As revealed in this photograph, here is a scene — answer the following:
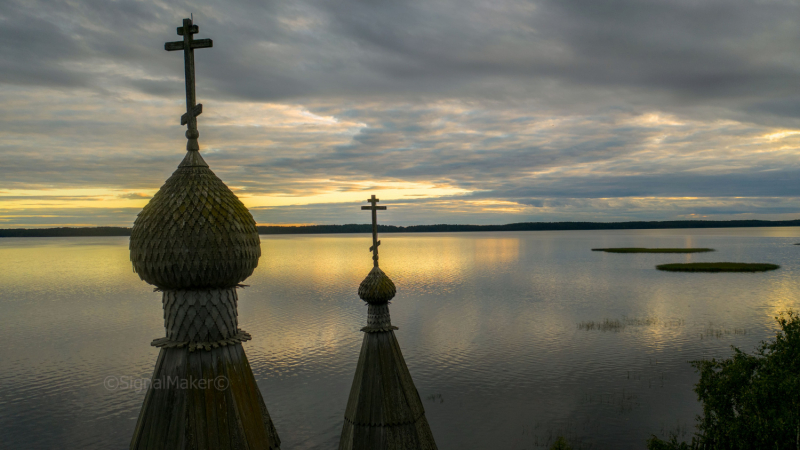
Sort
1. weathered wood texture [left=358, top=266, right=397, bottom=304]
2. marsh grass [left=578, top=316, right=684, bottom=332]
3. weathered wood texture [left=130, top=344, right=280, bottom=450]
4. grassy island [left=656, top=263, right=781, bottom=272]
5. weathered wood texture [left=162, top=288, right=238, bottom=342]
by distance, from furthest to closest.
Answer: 1. grassy island [left=656, top=263, right=781, bottom=272]
2. marsh grass [left=578, top=316, right=684, bottom=332]
3. weathered wood texture [left=358, top=266, right=397, bottom=304]
4. weathered wood texture [left=162, top=288, right=238, bottom=342]
5. weathered wood texture [left=130, top=344, right=280, bottom=450]

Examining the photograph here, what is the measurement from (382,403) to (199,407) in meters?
8.60

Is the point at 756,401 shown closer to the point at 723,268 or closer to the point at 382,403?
the point at 382,403

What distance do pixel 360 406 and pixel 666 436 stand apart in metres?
29.1

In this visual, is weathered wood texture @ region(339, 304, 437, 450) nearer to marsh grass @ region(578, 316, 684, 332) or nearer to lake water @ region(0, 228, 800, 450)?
lake water @ region(0, 228, 800, 450)

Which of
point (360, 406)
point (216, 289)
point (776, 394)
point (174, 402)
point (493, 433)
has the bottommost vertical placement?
point (493, 433)

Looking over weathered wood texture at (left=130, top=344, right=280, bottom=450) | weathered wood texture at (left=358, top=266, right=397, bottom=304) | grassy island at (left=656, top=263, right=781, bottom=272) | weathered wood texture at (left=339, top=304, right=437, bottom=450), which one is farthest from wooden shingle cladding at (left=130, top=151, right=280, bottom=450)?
grassy island at (left=656, top=263, right=781, bottom=272)

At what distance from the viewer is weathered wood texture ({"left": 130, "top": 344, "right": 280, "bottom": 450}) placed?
662cm

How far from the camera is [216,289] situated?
24.0ft

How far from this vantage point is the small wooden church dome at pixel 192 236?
713 centimetres

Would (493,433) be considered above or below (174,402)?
below

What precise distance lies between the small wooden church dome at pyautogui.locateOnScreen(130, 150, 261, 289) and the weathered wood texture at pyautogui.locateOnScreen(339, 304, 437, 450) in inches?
327

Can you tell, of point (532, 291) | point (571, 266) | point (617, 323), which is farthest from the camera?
point (571, 266)

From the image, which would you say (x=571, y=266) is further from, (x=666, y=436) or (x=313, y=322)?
(x=666, y=436)

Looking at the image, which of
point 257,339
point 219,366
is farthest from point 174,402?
point 257,339
